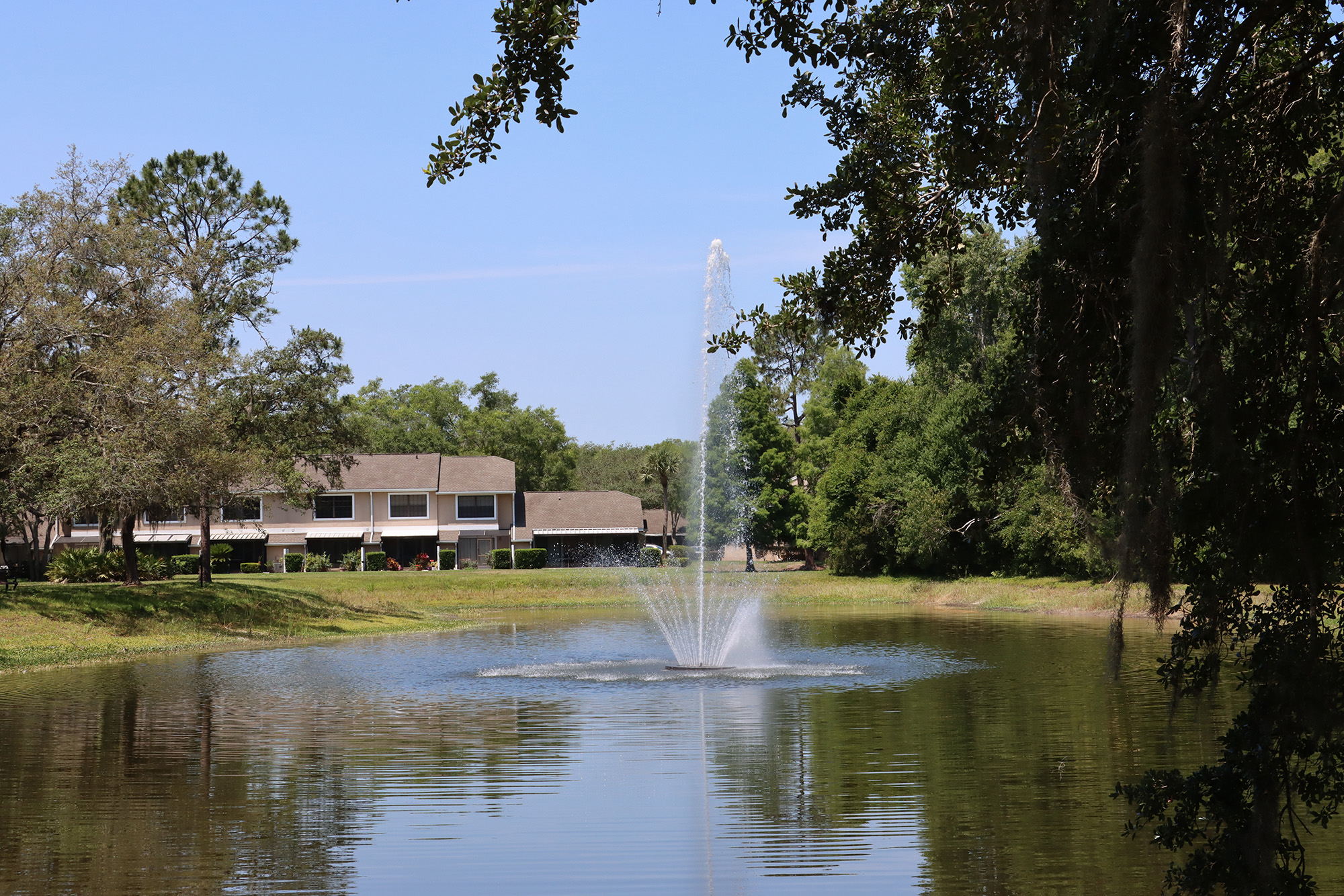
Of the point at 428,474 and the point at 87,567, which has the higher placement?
the point at 428,474

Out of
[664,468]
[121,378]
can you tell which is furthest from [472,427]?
[121,378]

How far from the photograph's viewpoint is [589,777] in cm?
1152

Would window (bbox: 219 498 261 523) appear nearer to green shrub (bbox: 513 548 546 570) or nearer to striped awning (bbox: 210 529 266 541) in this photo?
striped awning (bbox: 210 529 266 541)

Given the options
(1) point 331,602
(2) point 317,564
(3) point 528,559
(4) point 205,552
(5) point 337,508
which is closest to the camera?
(1) point 331,602

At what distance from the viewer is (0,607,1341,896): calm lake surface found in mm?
8156

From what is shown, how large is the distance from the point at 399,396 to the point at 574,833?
88.0m

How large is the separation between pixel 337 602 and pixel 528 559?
80.3 ft

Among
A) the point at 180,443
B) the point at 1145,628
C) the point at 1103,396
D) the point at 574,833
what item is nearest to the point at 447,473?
the point at 180,443

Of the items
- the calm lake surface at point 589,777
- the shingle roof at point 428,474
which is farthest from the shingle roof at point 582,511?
the calm lake surface at point 589,777

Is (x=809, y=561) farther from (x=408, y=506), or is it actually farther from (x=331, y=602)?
(x=331, y=602)

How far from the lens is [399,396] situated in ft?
310

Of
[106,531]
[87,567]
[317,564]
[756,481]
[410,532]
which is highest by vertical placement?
[756,481]

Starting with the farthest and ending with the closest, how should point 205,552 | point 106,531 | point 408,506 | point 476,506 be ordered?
point 476,506 < point 408,506 < point 106,531 < point 205,552

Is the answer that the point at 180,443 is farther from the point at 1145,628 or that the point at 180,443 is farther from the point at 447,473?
the point at 447,473
